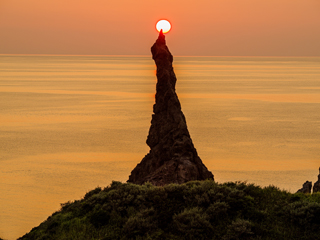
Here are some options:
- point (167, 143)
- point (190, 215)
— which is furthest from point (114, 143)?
point (190, 215)

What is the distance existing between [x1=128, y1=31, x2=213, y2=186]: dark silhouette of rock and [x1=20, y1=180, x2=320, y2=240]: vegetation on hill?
7.84 metres

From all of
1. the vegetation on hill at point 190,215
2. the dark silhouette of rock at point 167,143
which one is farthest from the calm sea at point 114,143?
the vegetation on hill at point 190,215

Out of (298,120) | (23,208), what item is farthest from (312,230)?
(298,120)

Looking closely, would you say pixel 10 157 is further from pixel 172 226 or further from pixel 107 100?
pixel 107 100

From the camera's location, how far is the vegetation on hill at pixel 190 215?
17.0 m

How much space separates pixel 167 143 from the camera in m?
31.1

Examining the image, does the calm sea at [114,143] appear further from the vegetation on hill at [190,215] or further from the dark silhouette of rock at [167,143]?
the vegetation on hill at [190,215]

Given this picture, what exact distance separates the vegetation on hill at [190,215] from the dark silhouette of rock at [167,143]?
7839 millimetres

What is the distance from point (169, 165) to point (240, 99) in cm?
8831

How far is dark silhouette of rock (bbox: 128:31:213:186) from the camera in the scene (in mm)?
28609

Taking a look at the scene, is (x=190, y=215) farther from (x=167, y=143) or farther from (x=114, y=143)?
(x=114, y=143)

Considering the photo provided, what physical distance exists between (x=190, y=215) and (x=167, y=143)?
13.7 metres

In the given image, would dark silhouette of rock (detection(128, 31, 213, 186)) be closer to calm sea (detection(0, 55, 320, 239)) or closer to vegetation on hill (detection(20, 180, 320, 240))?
vegetation on hill (detection(20, 180, 320, 240))

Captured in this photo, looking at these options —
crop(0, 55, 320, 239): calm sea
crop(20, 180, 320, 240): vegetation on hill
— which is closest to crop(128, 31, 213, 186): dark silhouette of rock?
crop(20, 180, 320, 240): vegetation on hill
